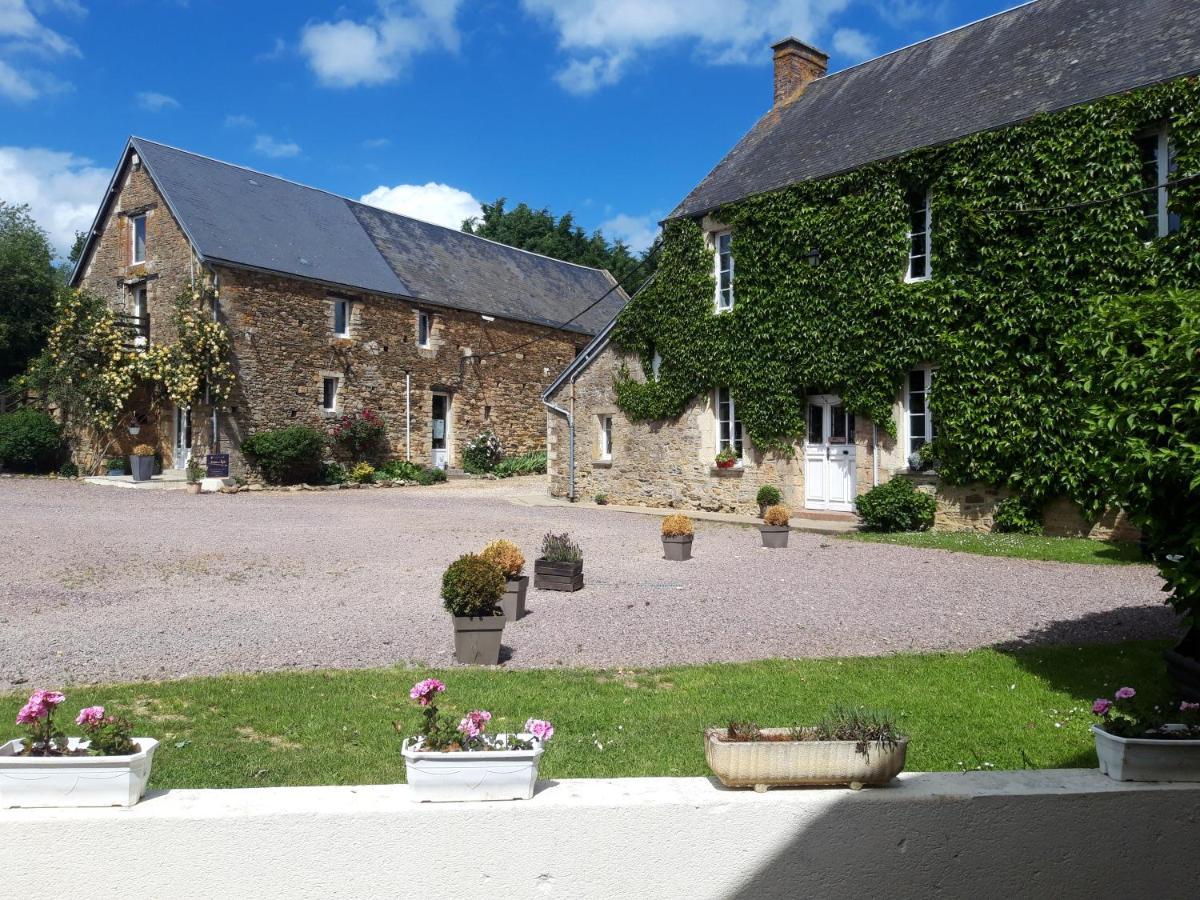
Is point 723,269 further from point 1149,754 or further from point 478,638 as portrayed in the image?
point 1149,754

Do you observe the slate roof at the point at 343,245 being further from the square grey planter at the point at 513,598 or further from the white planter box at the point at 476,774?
the white planter box at the point at 476,774

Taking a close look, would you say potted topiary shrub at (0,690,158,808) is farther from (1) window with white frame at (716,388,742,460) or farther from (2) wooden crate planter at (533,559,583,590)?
(1) window with white frame at (716,388,742,460)

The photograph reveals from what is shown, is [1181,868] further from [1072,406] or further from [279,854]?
[1072,406]

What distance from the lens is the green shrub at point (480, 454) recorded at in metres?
30.0

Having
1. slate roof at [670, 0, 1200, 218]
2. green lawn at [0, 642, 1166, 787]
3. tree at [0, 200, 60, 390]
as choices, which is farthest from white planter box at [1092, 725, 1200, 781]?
tree at [0, 200, 60, 390]

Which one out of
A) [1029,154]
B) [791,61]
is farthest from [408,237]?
[1029,154]

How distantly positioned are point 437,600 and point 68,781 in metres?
6.62

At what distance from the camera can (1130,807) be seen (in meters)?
3.18

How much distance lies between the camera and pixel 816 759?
10.5 ft

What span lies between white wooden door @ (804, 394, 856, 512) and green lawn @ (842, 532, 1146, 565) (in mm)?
2132

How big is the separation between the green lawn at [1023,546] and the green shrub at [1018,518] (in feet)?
0.67

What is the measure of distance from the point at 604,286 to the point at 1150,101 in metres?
27.4

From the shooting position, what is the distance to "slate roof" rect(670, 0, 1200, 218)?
14.2 m

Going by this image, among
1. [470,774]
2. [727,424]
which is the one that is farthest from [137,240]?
[470,774]
